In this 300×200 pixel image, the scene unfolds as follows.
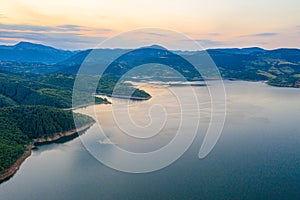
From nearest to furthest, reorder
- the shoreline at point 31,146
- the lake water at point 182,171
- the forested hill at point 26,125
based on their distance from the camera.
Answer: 1. the lake water at point 182,171
2. the shoreline at point 31,146
3. the forested hill at point 26,125

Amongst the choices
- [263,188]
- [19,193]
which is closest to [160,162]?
[263,188]

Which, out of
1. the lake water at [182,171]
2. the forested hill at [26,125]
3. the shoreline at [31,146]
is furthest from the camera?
the forested hill at [26,125]

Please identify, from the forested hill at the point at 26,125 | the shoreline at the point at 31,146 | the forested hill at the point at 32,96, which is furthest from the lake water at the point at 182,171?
the forested hill at the point at 32,96

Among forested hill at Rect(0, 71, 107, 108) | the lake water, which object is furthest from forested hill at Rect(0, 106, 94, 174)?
forested hill at Rect(0, 71, 107, 108)

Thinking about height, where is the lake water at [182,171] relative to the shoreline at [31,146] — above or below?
above

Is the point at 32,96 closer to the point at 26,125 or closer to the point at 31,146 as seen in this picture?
the point at 26,125

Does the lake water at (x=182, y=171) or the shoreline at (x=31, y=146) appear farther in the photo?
the shoreline at (x=31, y=146)

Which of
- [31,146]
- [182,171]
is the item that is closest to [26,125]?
[31,146]

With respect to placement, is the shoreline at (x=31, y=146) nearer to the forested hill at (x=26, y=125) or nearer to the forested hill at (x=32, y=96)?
the forested hill at (x=26, y=125)
